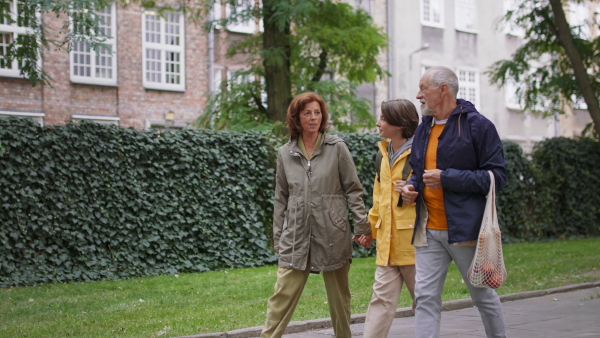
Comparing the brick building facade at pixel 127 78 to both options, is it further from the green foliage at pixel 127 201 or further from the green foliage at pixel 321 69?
the green foliage at pixel 127 201

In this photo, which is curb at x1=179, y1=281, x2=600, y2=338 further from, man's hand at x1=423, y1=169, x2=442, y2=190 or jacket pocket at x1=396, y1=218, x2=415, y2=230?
man's hand at x1=423, y1=169, x2=442, y2=190

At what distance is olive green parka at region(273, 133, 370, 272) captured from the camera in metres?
6.35

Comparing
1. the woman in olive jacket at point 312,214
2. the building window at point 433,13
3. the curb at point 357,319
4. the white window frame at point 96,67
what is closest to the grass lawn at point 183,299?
the curb at point 357,319

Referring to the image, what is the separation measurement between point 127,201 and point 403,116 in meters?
8.21

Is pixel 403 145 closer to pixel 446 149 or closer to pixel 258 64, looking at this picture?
pixel 446 149

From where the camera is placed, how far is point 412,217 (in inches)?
236

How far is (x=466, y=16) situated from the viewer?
36031 mm

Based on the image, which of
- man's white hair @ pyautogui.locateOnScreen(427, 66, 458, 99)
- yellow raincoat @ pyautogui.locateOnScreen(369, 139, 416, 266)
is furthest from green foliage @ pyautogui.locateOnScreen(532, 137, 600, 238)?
man's white hair @ pyautogui.locateOnScreen(427, 66, 458, 99)

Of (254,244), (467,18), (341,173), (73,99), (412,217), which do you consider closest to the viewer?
(412,217)

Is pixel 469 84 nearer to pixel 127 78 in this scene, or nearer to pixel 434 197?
pixel 127 78

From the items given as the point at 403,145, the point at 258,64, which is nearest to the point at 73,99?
the point at 258,64

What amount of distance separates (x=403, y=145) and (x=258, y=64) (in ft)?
45.5

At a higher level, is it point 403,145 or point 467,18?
point 467,18

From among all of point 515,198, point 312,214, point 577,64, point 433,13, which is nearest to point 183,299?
point 312,214
